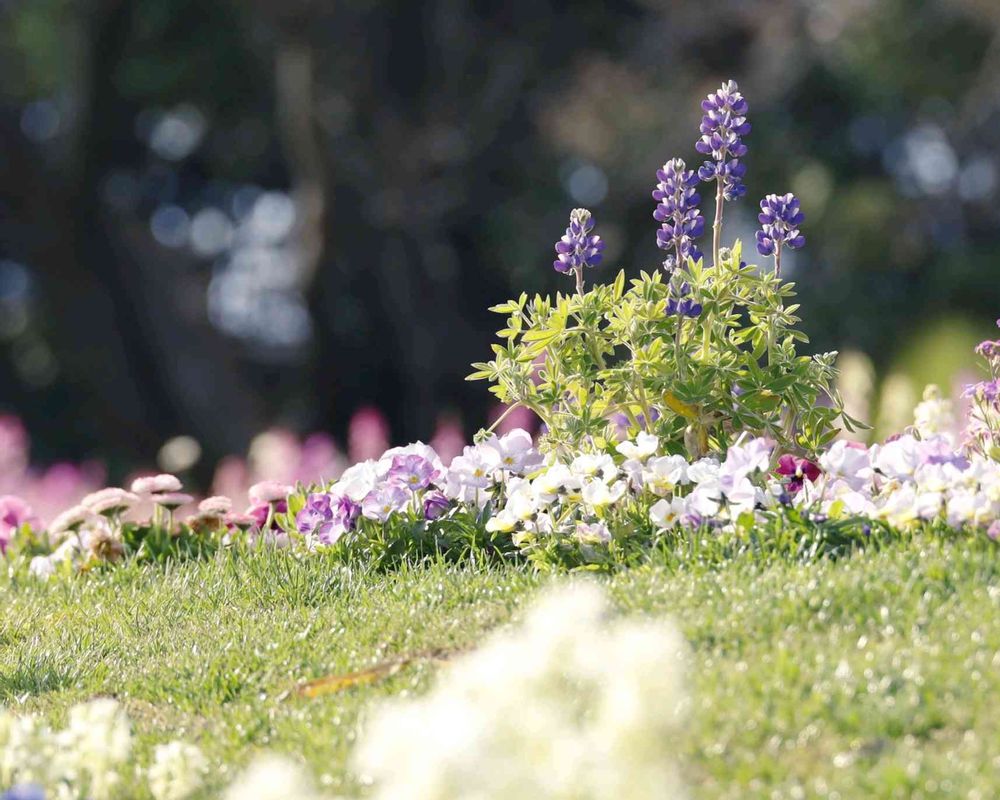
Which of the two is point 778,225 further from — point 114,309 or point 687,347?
point 114,309

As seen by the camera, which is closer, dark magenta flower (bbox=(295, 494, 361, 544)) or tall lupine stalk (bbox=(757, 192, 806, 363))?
tall lupine stalk (bbox=(757, 192, 806, 363))

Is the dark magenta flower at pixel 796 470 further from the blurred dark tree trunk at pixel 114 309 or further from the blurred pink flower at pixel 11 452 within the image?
the blurred dark tree trunk at pixel 114 309

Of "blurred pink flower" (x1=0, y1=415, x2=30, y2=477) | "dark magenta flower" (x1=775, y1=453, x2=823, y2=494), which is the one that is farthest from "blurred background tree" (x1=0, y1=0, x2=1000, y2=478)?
"dark magenta flower" (x1=775, y1=453, x2=823, y2=494)

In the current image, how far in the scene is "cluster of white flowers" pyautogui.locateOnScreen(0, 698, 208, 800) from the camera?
126 inches

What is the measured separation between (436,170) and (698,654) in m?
16.2

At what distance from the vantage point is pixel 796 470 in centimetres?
541

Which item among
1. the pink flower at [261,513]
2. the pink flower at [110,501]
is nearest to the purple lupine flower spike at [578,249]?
the pink flower at [261,513]

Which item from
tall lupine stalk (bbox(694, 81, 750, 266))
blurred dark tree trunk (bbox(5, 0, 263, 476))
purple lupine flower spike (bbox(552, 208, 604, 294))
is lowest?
blurred dark tree trunk (bbox(5, 0, 263, 476))

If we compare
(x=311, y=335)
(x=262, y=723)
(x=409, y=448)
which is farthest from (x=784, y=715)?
(x=311, y=335)

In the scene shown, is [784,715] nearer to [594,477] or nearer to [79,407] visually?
[594,477]

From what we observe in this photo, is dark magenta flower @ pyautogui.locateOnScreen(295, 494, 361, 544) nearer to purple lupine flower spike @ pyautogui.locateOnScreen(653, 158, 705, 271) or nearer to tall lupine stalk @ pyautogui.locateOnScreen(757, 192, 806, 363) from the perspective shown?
purple lupine flower spike @ pyautogui.locateOnScreen(653, 158, 705, 271)

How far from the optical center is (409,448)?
5820 mm

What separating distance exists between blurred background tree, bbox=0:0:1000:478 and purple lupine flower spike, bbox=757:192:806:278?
11.7 meters

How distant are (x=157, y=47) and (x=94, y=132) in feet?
13.2
